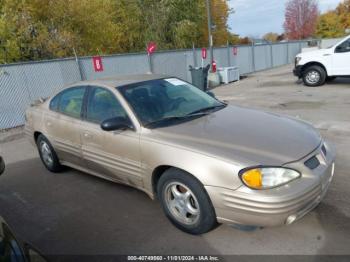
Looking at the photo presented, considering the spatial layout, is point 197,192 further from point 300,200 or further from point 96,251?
point 96,251

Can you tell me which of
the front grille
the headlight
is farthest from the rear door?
the front grille

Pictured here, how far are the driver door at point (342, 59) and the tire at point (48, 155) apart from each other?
9625mm

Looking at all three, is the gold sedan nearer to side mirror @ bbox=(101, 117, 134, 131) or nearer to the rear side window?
side mirror @ bbox=(101, 117, 134, 131)

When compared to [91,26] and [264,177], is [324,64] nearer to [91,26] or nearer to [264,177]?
[264,177]

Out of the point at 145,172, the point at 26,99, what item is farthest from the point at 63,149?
the point at 26,99

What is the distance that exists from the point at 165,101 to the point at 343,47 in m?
9.25

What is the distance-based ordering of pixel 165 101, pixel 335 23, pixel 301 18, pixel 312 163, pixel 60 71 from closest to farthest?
pixel 312 163
pixel 165 101
pixel 60 71
pixel 335 23
pixel 301 18

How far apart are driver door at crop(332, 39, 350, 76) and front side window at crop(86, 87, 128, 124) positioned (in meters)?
9.40

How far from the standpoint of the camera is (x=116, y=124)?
3.38 metres

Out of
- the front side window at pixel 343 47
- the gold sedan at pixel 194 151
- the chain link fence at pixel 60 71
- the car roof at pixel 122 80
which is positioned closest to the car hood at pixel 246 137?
the gold sedan at pixel 194 151

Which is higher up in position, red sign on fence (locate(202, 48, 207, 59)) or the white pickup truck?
red sign on fence (locate(202, 48, 207, 59))

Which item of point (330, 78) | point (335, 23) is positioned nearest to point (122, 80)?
point (330, 78)

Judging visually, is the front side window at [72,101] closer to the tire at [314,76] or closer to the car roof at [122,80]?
the car roof at [122,80]

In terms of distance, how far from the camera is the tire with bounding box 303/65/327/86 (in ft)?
37.3
